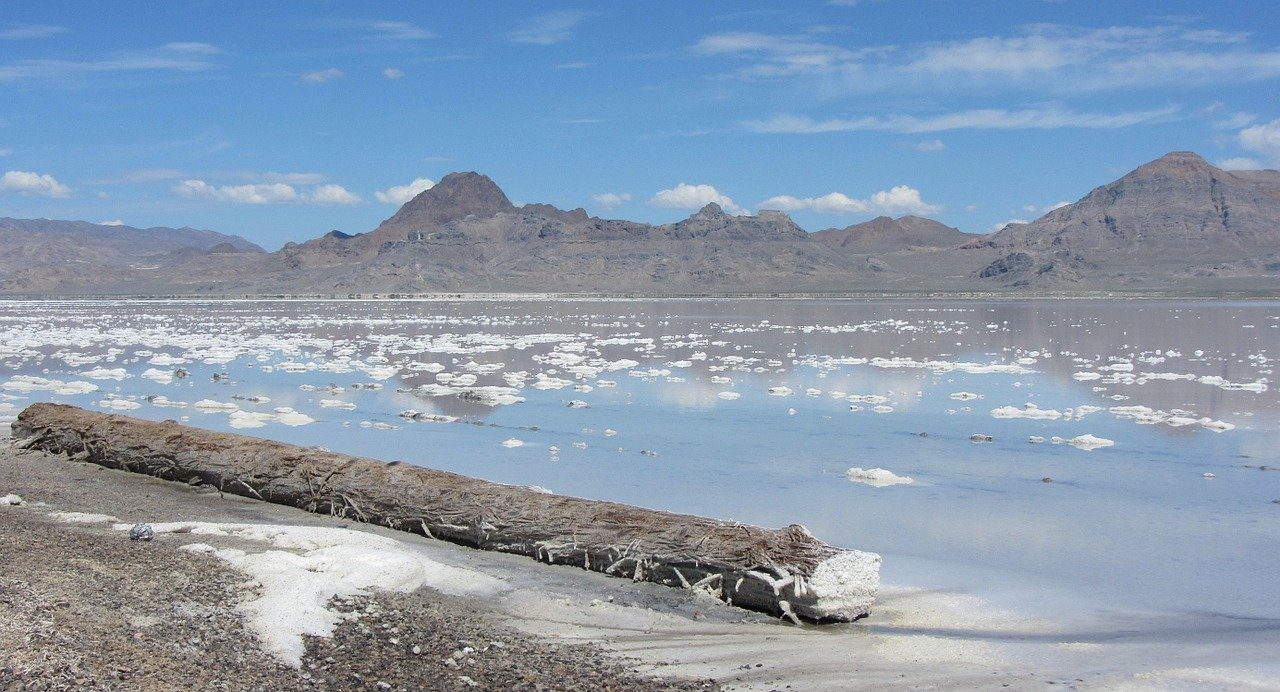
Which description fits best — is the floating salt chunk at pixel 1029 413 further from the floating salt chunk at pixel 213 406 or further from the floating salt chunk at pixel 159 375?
the floating salt chunk at pixel 159 375

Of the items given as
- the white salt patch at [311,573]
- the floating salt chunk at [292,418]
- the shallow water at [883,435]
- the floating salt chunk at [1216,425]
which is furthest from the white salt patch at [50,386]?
the floating salt chunk at [1216,425]

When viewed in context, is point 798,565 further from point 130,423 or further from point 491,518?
point 130,423

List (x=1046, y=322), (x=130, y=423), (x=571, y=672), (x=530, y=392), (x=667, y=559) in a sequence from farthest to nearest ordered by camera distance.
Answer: (x=1046, y=322)
(x=530, y=392)
(x=130, y=423)
(x=667, y=559)
(x=571, y=672)

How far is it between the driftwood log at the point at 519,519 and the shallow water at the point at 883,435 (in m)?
0.92

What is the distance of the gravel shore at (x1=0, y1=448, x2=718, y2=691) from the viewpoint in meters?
4.39

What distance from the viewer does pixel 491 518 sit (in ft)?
23.8

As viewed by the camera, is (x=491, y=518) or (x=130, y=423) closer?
(x=491, y=518)

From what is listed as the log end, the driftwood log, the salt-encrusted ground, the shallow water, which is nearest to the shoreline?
the shallow water

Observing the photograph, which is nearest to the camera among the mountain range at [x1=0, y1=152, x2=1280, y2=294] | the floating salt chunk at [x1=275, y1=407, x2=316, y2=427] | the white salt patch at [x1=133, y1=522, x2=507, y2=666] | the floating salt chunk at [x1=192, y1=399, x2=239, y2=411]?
the white salt patch at [x1=133, y1=522, x2=507, y2=666]

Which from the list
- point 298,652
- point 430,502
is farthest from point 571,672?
point 430,502

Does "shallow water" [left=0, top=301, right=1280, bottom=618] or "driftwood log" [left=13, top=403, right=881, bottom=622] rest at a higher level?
"driftwood log" [left=13, top=403, right=881, bottom=622]

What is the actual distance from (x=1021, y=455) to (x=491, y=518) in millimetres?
6217

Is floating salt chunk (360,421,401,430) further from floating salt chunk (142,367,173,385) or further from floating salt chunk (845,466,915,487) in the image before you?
floating salt chunk (142,367,173,385)

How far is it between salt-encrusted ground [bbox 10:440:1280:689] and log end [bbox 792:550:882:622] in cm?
11
